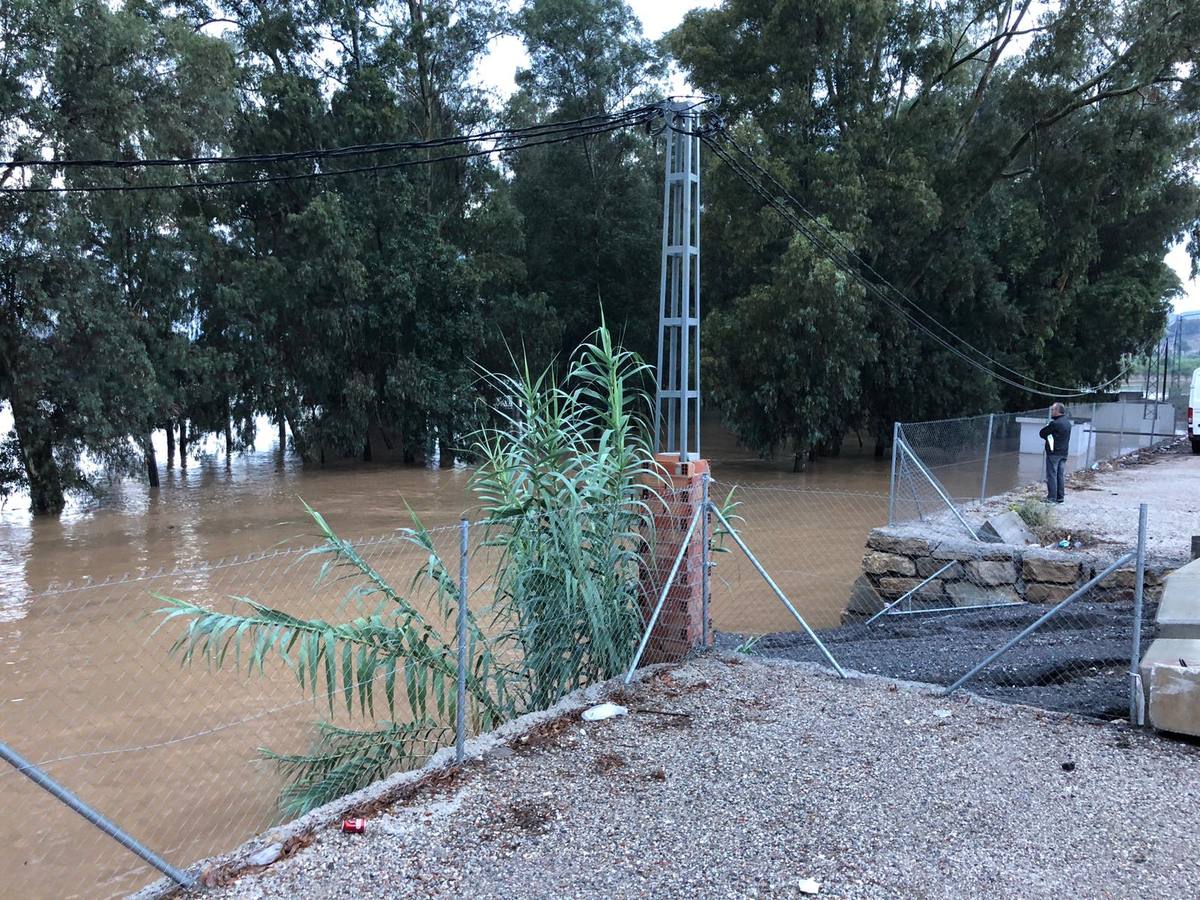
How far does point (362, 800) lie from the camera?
4.70 meters

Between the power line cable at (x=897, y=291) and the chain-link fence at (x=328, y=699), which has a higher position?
the power line cable at (x=897, y=291)

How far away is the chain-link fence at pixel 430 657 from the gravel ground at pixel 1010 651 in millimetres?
29

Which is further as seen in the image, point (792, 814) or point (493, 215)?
point (493, 215)

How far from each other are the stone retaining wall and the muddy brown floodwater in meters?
0.99

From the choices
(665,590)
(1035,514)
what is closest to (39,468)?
(665,590)

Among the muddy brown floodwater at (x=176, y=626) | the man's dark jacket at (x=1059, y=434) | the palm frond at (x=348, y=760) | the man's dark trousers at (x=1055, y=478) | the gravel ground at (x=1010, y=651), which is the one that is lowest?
the muddy brown floodwater at (x=176, y=626)

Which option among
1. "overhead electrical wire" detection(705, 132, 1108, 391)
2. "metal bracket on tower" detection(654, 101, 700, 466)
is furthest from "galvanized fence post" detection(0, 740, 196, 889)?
"overhead electrical wire" detection(705, 132, 1108, 391)

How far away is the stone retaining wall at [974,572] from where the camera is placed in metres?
9.92

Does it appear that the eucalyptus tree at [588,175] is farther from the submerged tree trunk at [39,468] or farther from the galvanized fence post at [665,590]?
the galvanized fence post at [665,590]

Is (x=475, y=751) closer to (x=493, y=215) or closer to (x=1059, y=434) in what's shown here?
(x=1059, y=434)

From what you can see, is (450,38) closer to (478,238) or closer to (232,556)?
(478,238)

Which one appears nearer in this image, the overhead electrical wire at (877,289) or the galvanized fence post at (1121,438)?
the overhead electrical wire at (877,289)

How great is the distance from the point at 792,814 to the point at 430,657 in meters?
2.58

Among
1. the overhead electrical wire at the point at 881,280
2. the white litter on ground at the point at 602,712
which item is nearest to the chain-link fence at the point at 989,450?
the overhead electrical wire at the point at 881,280
